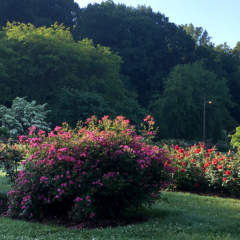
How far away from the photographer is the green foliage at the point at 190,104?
39.2 m

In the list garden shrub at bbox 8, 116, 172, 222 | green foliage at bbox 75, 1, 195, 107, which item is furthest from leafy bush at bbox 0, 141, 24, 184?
green foliage at bbox 75, 1, 195, 107

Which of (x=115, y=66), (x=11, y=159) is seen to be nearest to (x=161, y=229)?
(x=11, y=159)

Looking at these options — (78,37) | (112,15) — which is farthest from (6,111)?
(112,15)

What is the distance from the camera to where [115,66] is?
37.9 metres

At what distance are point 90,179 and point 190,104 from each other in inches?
1292

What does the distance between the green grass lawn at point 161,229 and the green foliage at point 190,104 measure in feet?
101

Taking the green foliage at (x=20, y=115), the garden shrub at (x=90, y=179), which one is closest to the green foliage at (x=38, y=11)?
the green foliage at (x=20, y=115)

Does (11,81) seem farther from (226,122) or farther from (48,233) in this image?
(48,233)

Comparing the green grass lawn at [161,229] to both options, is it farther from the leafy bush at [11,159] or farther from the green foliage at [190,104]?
the green foliage at [190,104]

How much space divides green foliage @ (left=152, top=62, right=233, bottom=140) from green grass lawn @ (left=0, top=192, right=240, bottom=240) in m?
30.8

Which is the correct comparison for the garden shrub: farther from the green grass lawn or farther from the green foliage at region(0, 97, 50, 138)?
the green foliage at region(0, 97, 50, 138)

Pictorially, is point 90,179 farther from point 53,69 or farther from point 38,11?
point 38,11

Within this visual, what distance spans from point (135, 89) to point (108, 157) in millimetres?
38231

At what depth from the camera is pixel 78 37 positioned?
45.2 meters
